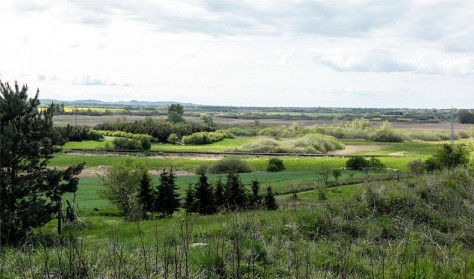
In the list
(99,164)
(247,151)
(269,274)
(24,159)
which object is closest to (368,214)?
(269,274)

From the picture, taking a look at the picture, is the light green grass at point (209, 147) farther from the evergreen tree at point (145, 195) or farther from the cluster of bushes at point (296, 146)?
the evergreen tree at point (145, 195)

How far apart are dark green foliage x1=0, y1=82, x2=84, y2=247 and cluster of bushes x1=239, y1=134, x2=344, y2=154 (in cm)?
7314

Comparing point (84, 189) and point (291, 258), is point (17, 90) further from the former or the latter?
point (84, 189)

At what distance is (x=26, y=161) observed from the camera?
67.4 ft

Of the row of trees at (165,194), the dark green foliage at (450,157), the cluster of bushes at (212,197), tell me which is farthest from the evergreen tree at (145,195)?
the dark green foliage at (450,157)

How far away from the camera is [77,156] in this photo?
247 feet

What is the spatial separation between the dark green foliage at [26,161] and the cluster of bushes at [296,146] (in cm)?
7314

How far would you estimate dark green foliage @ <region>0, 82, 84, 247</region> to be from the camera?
1942 centimetres

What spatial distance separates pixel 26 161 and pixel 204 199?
569 inches

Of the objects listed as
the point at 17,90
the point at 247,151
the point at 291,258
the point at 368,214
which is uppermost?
the point at 17,90

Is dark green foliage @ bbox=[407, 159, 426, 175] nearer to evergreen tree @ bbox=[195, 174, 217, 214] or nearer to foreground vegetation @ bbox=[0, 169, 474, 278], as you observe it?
evergreen tree @ bbox=[195, 174, 217, 214]

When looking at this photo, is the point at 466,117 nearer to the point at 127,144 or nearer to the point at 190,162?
→ the point at 127,144

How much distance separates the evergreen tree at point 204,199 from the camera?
32.4 metres

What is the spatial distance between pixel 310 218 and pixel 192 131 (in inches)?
4021
